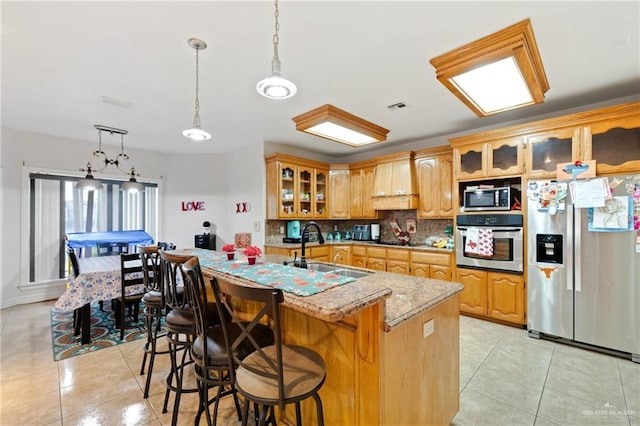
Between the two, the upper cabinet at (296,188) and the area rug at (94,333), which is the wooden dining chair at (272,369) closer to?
the area rug at (94,333)

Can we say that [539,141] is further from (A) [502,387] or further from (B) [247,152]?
(B) [247,152]

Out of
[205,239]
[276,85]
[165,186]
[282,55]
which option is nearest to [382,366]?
[276,85]

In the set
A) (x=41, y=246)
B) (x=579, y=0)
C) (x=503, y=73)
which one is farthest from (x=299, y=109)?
(x=41, y=246)

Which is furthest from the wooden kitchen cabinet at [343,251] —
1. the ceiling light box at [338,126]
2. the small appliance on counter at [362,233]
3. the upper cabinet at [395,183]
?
the ceiling light box at [338,126]

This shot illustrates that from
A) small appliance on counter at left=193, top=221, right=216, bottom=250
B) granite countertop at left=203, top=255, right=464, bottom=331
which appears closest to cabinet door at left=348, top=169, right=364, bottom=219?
small appliance on counter at left=193, top=221, right=216, bottom=250

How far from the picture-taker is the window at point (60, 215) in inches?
177

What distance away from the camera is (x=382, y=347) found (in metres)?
1.26

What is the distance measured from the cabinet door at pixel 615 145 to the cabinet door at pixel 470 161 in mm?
982

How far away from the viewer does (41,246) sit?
4.55 meters

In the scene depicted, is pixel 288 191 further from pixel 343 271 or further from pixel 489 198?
pixel 489 198

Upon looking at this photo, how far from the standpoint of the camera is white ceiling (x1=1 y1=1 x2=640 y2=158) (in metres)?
1.79

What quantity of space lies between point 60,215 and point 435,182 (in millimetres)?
6165

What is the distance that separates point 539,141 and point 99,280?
517cm

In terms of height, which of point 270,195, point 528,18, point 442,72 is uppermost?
point 528,18
